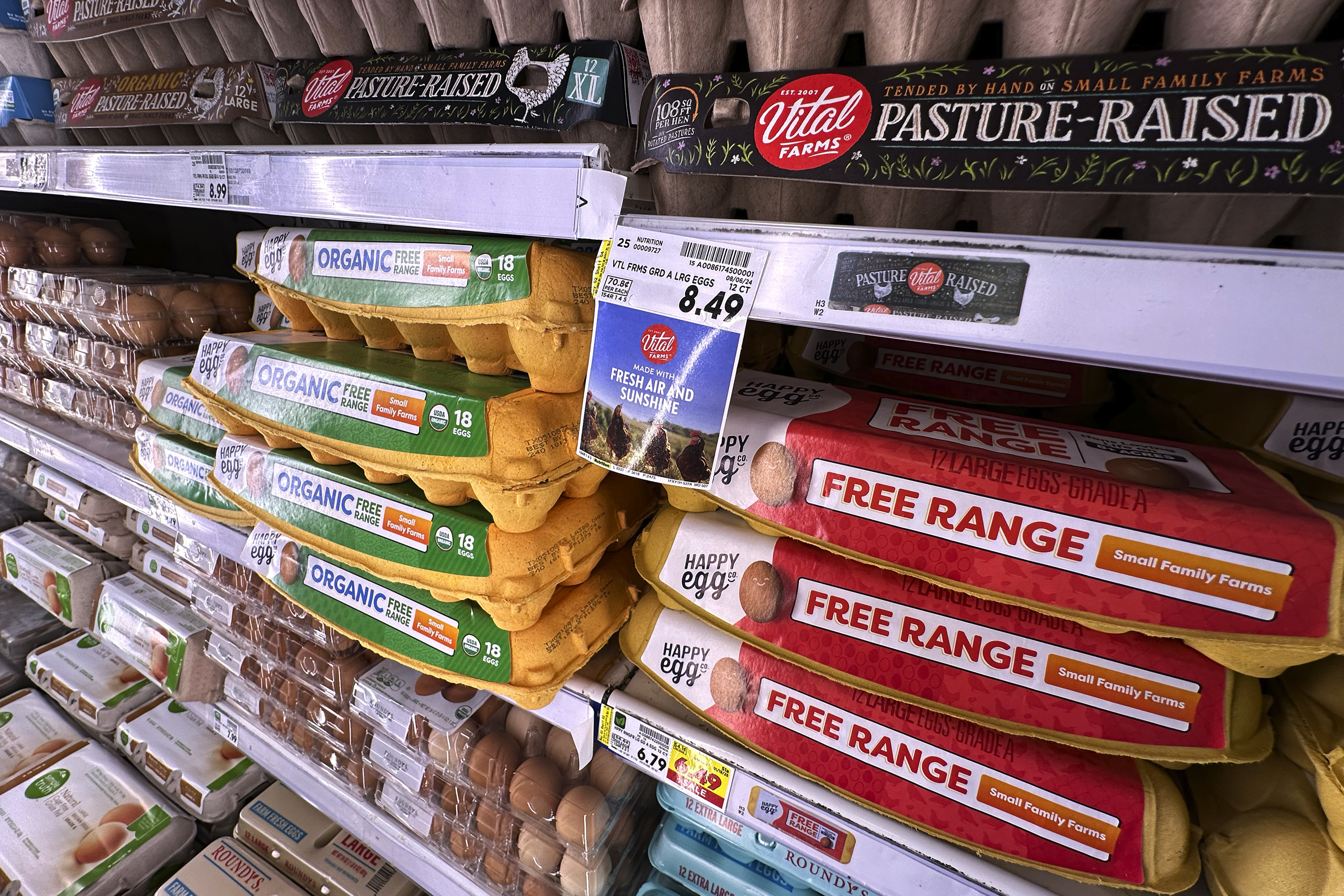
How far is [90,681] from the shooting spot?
198cm

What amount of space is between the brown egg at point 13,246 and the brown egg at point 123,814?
156 centimetres

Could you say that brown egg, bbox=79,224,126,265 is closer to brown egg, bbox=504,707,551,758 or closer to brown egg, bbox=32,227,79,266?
brown egg, bbox=32,227,79,266

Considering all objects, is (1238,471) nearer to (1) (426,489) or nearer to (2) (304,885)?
(1) (426,489)

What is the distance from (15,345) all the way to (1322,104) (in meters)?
2.79

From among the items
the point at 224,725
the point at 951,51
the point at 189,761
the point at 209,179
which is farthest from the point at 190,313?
the point at 951,51

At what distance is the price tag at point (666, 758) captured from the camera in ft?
2.62

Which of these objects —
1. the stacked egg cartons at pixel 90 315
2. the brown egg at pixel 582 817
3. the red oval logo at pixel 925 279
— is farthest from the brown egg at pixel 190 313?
the red oval logo at pixel 925 279

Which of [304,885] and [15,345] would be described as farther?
[15,345]

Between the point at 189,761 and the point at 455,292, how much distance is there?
180cm

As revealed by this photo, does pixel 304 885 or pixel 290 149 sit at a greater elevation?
pixel 290 149

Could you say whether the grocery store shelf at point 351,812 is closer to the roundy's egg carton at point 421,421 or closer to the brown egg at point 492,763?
the brown egg at point 492,763

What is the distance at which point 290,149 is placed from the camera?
0.85m

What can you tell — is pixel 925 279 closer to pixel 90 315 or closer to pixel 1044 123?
pixel 1044 123

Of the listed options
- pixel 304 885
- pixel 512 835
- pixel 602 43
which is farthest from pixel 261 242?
pixel 304 885
